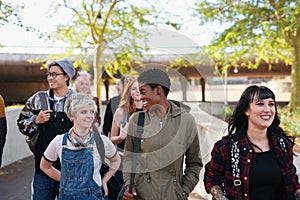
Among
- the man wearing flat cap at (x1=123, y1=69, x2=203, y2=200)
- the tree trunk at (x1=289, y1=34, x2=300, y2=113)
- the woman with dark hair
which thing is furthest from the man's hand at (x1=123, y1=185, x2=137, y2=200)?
the tree trunk at (x1=289, y1=34, x2=300, y2=113)

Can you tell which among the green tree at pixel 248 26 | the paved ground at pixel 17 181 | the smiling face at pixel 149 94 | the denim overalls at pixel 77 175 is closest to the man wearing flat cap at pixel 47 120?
the denim overalls at pixel 77 175

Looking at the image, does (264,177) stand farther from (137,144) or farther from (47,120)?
(47,120)

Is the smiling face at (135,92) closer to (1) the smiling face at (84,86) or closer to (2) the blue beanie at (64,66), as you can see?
(2) the blue beanie at (64,66)

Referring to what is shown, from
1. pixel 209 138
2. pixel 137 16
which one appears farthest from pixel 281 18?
pixel 209 138

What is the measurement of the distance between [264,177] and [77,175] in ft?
4.37

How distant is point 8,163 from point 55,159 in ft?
20.3

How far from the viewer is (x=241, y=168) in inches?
99.4

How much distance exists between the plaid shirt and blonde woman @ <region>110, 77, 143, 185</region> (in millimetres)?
1351

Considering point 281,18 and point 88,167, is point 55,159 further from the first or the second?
point 281,18

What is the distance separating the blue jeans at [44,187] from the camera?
131 inches

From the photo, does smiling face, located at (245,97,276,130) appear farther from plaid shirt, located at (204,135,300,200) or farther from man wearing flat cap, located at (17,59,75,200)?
man wearing flat cap, located at (17,59,75,200)

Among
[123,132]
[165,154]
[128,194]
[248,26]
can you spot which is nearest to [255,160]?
[165,154]

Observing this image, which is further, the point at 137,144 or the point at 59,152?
the point at 59,152

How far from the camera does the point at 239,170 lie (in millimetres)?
2525
